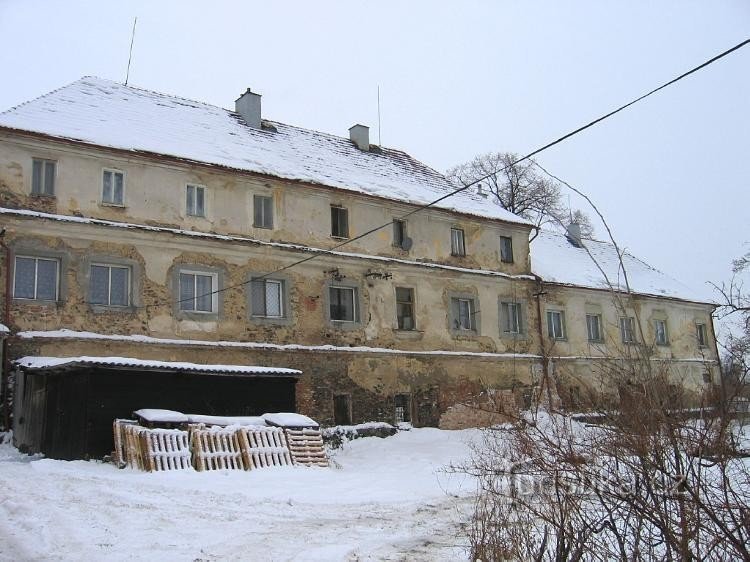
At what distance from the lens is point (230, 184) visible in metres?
21.2

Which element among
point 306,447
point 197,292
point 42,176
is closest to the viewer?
point 306,447

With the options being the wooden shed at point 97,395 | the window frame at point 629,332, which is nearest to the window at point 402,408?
the wooden shed at point 97,395

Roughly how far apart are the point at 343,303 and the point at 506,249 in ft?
26.7

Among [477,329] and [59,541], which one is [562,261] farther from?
[59,541]

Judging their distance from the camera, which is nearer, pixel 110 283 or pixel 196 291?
pixel 110 283

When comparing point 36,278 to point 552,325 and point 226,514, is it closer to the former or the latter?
point 226,514

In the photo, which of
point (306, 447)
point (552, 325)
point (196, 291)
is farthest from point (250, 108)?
point (552, 325)

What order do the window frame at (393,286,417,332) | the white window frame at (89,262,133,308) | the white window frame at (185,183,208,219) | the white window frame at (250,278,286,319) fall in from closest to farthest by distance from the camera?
the white window frame at (89,262,133,308) < the white window frame at (185,183,208,219) < the white window frame at (250,278,286,319) < the window frame at (393,286,417,332)

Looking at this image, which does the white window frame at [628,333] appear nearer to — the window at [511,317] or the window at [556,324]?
the window at [511,317]

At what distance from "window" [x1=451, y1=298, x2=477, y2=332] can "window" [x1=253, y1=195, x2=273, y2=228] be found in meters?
7.46

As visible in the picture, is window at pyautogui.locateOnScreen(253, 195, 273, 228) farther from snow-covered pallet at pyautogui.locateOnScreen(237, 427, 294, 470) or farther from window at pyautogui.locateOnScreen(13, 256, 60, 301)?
snow-covered pallet at pyautogui.locateOnScreen(237, 427, 294, 470)

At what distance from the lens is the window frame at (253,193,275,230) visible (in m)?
→ 21.6

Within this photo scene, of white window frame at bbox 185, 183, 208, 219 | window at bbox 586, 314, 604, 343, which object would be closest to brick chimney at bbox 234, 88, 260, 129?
white window frame at bbox 185, 183, 208, 219

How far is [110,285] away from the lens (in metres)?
18.7
